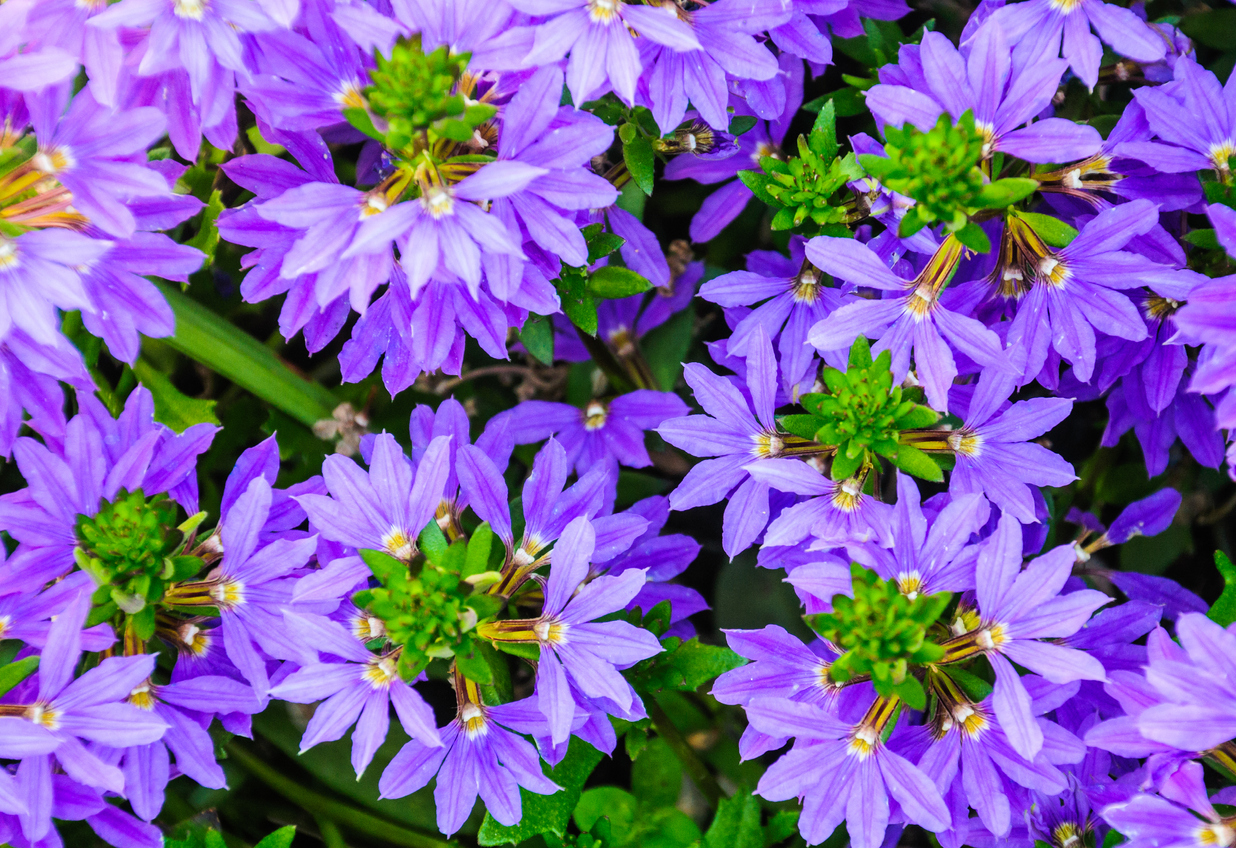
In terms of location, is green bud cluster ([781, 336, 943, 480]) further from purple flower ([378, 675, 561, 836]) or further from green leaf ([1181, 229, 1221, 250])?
purple flower ([378, 675, 561, 836])

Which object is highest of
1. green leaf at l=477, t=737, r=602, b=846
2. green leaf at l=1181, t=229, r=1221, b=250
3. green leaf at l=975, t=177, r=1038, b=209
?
green leaf at l=975, t=177, r=1038, b=209

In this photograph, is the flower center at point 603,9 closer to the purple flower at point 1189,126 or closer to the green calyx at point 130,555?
the purple flower at point 1189,126

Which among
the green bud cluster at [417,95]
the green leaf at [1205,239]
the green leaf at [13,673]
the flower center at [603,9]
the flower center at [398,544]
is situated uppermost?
the flower center at [603,9]

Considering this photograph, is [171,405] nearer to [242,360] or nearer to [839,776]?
[242,360]

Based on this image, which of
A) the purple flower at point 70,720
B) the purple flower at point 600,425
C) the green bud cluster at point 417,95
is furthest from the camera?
the purple flower at point 600,425


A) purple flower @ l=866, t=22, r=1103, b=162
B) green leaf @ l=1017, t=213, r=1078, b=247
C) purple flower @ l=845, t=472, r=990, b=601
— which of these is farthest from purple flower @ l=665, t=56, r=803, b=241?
purple flower @ l=845, t=472, r=990, b=601

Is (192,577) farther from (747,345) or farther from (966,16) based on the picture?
(966,16)

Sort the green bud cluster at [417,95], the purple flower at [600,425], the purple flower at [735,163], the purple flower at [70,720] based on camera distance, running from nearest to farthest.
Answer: the green bud cluster at [417,95], the purple flower at [70,720], the purple flower at [735,163], the purple flower at [600,425]

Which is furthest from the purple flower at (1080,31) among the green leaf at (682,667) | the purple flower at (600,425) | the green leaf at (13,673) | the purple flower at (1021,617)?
the green leaf at (13,673)
